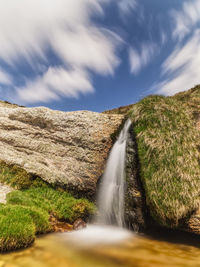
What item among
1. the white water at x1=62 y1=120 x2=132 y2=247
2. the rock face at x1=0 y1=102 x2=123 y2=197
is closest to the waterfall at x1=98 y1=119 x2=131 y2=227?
the white water at x1=62 y1=120 x2=132 y2=247

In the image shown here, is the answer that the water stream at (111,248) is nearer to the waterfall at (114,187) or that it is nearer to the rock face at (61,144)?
the waterfall at (114,187)

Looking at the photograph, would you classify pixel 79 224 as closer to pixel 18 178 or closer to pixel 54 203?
pixel 54 203

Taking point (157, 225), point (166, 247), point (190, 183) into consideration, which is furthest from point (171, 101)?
point (166, 247)

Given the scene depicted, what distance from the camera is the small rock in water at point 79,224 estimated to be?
9.13m

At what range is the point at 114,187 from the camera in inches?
440

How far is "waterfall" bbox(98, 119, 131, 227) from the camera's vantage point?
34.4ft

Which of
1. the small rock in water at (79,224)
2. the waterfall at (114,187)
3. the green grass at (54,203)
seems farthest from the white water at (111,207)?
the green grass at (54,203)

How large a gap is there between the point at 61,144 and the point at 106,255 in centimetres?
901

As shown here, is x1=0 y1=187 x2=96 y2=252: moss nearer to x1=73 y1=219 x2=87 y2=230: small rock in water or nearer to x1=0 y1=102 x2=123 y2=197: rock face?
x1=73 y1=219 x2=87 y2=230: small rock in water

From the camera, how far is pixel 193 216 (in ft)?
27.3

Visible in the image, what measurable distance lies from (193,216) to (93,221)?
5286 millimetres

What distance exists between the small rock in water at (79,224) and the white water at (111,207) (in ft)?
0.61

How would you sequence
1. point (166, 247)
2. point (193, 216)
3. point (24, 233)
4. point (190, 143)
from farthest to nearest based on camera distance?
point (190, 143), point (193, 216), point (166, 247), point (24, 233)

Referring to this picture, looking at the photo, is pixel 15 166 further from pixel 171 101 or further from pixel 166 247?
pixel 171 101
